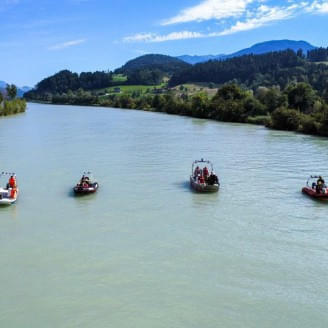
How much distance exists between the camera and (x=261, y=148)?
5066cm

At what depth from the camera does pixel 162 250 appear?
746 inches

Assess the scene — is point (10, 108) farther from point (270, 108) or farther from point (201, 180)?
point (201, 180)

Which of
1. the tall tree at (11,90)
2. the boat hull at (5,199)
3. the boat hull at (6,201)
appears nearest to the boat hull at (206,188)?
the boat hull at (5,199)

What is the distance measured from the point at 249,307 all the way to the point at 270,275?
8.68ft

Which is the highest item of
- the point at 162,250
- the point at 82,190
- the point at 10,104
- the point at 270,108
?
the point at 10,104

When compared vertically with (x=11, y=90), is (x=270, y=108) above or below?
below

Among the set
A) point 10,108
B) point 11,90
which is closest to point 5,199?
point 10,108

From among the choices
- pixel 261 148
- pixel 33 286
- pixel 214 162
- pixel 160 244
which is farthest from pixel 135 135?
pixel 33 286

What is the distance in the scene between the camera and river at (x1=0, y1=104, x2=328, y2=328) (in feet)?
46.3

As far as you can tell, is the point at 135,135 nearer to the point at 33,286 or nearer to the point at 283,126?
the point at 283,126

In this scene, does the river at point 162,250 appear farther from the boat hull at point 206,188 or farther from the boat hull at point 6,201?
the boat hull at point 206,188

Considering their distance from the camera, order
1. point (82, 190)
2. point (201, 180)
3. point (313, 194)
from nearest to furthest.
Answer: point (313, 194) → point (82, 190) → point (201, 180)

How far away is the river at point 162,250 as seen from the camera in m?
14.1

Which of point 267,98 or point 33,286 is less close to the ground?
point 267,98
